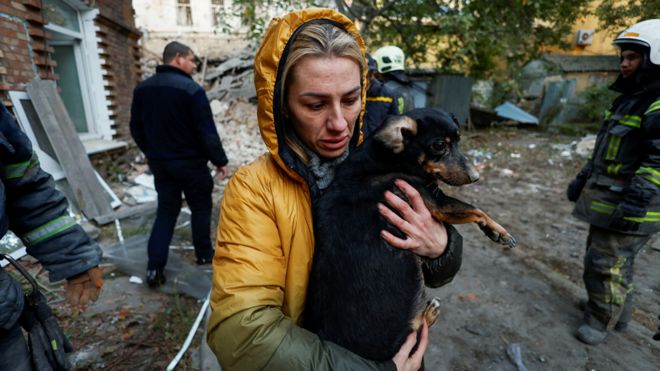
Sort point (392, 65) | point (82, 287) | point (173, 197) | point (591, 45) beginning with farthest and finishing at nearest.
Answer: point (591, 45) → point (392, 65) → point (173, 197) → point (82, 287)

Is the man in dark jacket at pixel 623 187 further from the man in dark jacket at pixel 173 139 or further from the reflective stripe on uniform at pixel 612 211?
the man in dark jacket at pixel 173 139

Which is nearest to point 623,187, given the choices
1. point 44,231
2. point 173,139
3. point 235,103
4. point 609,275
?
point 609,275

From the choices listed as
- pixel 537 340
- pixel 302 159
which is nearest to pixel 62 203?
pixel 302 159

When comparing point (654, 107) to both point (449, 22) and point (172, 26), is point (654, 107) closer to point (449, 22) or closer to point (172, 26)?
point (449, 22)

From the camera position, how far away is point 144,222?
587 centimetres

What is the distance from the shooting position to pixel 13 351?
1658 millimetres

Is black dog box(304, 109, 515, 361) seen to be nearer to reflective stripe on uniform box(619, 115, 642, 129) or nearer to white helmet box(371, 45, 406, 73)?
reflective stripe on uniform box(619, 115, 642, 129)

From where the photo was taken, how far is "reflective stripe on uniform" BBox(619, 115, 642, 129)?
9.65 ft

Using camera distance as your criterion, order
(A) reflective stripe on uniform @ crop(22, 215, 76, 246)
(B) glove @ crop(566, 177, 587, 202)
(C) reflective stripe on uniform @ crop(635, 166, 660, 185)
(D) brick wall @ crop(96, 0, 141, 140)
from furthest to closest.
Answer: (D) brick wall @ crop(96, 0, 141, 140)
(B) glove @ crop(566, 177, 587, 202)
(C) reflective stripe on uniform @ crop(635, 166, 660, 185)
(A) reflective stripe on uniform @ crop(22, 215, 76, 246)

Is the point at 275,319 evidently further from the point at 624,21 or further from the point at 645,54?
the point at 624,21

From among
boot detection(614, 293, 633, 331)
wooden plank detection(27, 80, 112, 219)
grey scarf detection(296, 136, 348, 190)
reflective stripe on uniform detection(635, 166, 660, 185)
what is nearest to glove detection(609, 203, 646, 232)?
reflective stripe on uniform detection(635, 166, 660, 185)

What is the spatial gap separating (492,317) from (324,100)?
3442 mm

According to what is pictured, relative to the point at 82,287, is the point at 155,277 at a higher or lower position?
lower

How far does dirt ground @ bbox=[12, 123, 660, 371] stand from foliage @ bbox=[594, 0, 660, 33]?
11297 millimetres
